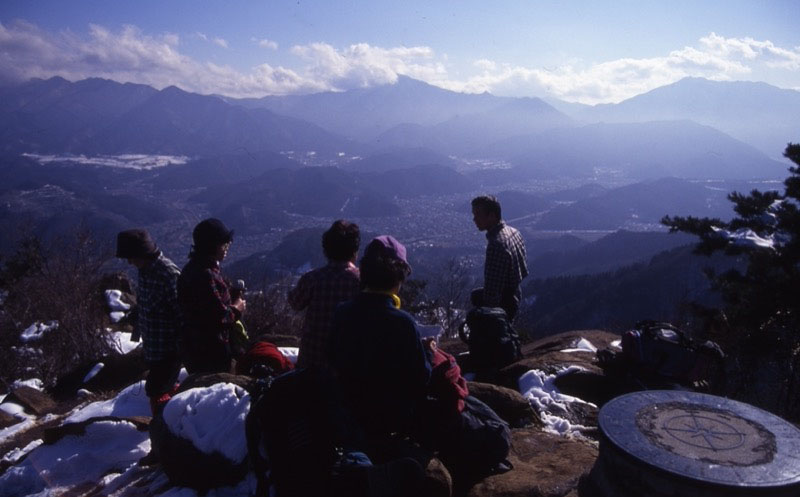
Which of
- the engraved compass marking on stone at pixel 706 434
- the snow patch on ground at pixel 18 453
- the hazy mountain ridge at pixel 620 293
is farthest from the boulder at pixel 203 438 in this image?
the hazy mountain ridge at pixel 620 293

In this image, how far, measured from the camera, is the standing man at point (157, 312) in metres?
4.20

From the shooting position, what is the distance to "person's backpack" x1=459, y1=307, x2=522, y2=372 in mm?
5398

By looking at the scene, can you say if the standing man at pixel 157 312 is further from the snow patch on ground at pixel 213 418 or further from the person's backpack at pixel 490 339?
the person's backpack at pixel 490 339

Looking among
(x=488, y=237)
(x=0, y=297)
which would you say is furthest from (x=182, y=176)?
(x=488, y=237)

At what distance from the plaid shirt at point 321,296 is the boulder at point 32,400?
5433 mm

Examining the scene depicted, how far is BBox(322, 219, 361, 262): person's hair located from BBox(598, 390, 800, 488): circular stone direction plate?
200cm

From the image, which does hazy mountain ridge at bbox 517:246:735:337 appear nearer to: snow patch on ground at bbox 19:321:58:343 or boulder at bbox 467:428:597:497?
snow patch on ground at bbox 19:321:58:343

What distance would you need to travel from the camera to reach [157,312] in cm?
432

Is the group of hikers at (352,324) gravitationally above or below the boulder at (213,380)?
above

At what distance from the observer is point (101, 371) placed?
7891mm

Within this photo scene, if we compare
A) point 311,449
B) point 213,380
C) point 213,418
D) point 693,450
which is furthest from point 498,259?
point 311,449

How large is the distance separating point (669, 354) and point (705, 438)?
199 cm

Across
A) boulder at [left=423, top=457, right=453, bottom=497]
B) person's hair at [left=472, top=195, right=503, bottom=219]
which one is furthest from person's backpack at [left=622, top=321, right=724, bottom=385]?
boulder at [left=423, top=457, right=453, bottom=497]

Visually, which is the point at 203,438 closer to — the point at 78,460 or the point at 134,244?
the point at 134,244
